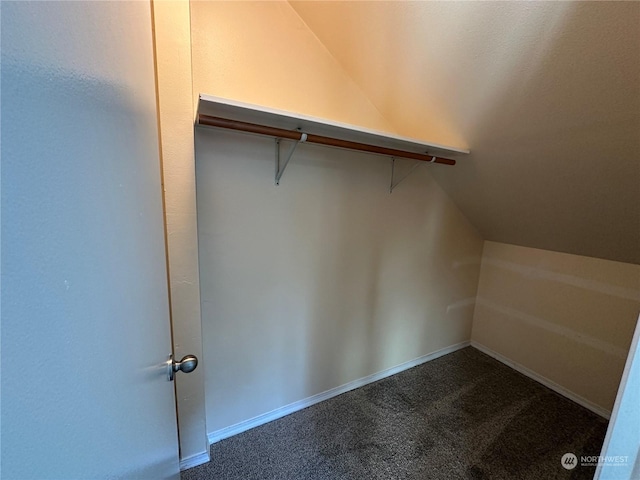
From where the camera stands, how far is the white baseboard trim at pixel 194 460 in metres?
1.53

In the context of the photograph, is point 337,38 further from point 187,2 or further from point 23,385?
point 23,385

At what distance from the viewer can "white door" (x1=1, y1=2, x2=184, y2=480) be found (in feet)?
0.76

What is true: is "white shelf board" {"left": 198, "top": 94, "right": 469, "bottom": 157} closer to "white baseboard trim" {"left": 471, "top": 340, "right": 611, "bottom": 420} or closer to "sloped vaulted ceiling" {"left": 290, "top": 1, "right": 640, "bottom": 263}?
"sloped vaulted ceiling" {"left": 290, "top": 1, "right": 640, "bottom": 263}

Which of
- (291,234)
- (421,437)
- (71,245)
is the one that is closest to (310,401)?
(421,437)

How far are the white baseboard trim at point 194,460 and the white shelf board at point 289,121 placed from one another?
185 centimetres

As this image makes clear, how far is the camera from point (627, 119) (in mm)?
1159

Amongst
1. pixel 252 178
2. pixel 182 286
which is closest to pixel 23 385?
pixel 182 286

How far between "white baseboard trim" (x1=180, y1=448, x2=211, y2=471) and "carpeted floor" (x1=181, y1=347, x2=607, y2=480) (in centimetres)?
3

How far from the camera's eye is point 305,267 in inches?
71.3

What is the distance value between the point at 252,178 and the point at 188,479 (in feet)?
5.53

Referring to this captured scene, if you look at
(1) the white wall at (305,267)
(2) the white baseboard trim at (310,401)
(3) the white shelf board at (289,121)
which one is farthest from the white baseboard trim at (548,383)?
(3) the white shelf board at (289,121)

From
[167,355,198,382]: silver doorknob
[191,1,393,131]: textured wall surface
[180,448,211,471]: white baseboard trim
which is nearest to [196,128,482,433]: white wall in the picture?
[180,448,211,471]: white baseboard trim

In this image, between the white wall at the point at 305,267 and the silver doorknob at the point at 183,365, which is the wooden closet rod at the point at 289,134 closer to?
the white wall at the point at 305,267

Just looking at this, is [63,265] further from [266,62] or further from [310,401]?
[310,401]
